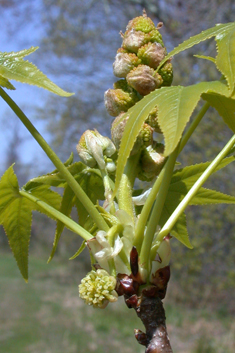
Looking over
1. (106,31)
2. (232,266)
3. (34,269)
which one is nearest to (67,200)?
(232,266)

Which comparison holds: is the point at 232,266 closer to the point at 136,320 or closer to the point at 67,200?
the point at 136,320

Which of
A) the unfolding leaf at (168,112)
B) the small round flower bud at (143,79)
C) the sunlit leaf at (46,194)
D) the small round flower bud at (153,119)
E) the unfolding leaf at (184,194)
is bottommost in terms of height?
the unfolding leaf at (184,194)

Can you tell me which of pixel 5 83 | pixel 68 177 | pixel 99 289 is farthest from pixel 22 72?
pixel 99 289

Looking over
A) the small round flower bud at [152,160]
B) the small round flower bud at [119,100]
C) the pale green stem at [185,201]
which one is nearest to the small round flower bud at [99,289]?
the pale green stem at [185,201]

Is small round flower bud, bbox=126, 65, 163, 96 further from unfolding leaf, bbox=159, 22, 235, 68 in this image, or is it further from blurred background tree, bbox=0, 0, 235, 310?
blurred background tree, bbox=0, 0, 235, 310

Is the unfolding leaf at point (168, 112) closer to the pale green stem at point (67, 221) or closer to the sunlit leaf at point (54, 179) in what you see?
the pale green stem at point (67, 221)

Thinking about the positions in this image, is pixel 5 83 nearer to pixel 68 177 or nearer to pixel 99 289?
pixel 68 177
